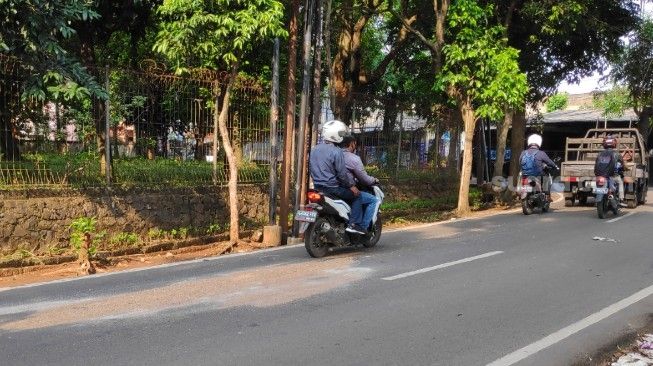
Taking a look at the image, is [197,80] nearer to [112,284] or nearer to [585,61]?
[112,284]

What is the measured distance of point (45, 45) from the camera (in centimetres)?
856

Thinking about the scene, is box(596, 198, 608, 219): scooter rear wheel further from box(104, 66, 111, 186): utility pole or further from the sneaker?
box(104, 66, 111, 186): utility pole

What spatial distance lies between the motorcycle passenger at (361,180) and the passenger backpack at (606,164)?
21.8ft

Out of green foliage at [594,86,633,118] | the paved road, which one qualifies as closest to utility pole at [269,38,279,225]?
the paved road

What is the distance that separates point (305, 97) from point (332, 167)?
2.88 meters

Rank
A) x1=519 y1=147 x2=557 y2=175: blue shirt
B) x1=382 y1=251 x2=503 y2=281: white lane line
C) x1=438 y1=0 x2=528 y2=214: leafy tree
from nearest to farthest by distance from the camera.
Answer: x1=382 y1=251 x2=503 y2=281: white lane line
x1=438 y1=0 x2=528 y2=214: leafy tree
x1=519 y1=147 x2=557 y2=175: blue shirt

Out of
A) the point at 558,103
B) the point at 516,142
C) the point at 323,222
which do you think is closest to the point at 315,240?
the point at 323,222

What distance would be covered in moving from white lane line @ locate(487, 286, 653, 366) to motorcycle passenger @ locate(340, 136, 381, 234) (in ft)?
12.2

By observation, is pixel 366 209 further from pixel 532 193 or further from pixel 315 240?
pixel 532 193

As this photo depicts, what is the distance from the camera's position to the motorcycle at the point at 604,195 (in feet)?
43.1

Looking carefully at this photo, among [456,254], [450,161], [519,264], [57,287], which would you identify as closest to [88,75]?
[57,287]

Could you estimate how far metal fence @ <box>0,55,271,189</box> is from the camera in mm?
9109

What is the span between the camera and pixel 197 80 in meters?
11.2

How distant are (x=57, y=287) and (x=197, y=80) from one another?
516 centimetres
